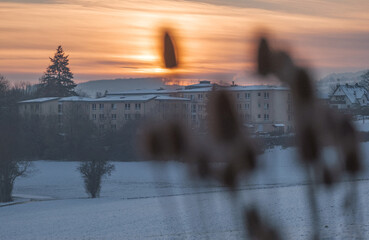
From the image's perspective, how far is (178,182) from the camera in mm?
50406

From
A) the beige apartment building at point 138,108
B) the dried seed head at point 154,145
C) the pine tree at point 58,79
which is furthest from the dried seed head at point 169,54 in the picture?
the pine tree at point 58,79

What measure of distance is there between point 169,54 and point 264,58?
1567 mm

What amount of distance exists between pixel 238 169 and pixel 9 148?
39021 mm

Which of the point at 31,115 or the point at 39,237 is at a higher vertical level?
the point at 31,115

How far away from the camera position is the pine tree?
359 ft

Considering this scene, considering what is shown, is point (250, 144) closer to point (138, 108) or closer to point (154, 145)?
point (154, 145)

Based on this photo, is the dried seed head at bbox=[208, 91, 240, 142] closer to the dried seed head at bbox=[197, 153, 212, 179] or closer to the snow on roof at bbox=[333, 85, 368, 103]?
the dried seed head at bbox=[197, 153, 212, 179]

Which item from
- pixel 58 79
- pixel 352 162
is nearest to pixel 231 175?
pixel 352 162

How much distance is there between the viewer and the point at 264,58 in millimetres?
9539

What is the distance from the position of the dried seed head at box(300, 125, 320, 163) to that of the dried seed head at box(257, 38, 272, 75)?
5.66 ft

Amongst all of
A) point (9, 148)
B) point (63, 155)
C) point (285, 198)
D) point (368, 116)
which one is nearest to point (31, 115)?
point (63, 155)

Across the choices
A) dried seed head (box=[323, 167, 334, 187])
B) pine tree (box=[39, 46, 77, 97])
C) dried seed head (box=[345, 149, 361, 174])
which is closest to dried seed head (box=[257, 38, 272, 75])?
dried seed head (box=[345, 149, 361, 174])

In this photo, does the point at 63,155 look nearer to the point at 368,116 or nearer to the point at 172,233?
the point at 368,116

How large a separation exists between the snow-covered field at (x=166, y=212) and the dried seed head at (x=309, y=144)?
4134 millimetres
